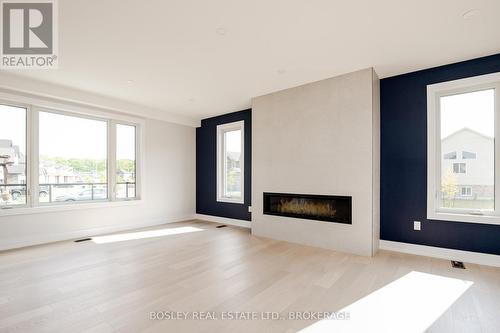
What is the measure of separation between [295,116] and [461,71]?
227 centimetres

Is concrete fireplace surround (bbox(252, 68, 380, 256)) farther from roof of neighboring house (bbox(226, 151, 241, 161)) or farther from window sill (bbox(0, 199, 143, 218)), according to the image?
window sill (bbox(0, 199, 143, 218))

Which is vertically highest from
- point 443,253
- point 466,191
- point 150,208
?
point 466,191

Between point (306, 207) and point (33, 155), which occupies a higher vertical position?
point (33, 155)

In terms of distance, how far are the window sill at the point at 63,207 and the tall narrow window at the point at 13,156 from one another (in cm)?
20

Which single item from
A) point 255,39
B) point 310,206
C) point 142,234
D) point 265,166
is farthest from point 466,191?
point 142,234

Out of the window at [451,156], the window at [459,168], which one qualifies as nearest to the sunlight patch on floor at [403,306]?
the window at [459,168]

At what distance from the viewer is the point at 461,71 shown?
10.6 ft

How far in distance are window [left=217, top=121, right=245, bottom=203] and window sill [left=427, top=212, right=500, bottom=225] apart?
3486mm

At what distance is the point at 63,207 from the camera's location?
434 cm

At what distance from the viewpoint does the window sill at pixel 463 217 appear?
302cm

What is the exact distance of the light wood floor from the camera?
190cm

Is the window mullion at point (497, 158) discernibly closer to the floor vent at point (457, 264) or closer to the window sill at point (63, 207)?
the floor vent at point (457, 264)

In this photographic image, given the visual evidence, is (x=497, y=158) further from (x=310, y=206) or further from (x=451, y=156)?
(x=310, y=206)

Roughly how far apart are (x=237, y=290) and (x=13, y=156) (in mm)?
4204
